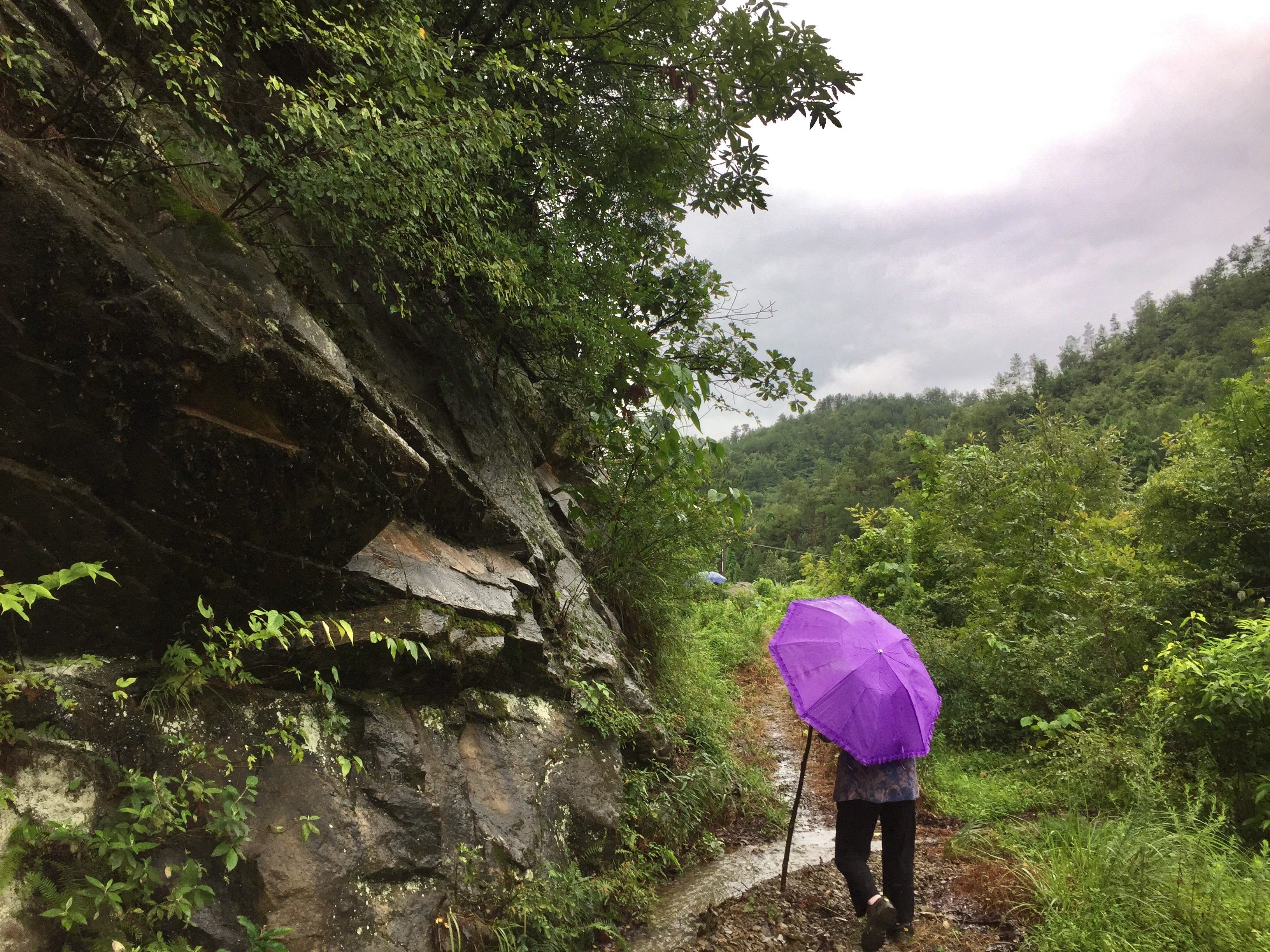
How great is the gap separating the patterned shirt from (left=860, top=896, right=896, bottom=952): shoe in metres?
Answer: 0.60

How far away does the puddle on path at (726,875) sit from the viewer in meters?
4.66

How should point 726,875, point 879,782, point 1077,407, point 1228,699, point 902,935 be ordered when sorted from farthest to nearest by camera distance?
point 1077,407 → point 726,875 → point 1228,699 → point 902,935 → point 879,782

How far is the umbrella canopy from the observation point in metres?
4.27

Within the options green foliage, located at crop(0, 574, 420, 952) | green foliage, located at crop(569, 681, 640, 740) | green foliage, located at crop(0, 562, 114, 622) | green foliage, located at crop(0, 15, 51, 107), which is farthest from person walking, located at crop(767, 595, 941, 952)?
green foliage, located at crop(0, 15, 51, 107)

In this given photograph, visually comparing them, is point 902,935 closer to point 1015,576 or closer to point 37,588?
point 37,588

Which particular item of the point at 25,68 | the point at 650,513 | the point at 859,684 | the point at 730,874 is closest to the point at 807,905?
the point at 730,874

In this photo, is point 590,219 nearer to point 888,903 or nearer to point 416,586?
point 416,586

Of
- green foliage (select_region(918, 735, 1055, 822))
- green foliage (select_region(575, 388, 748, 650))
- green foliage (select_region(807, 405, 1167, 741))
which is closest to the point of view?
green foliage (select_region(918, 735, 1055, 822))

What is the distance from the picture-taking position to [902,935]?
446 centimetres

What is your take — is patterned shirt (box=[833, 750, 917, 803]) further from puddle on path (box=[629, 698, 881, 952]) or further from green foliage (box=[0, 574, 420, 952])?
green foliage (box=[0, 574, 420, 952])

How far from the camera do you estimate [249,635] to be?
3.37 meters

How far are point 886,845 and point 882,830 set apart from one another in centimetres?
12

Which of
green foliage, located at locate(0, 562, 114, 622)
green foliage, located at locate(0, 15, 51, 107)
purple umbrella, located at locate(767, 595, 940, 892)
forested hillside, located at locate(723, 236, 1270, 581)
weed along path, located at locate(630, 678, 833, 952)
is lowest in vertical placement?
weed along path, located at locate(630, 678, 833, 952)

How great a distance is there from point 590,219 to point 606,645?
4619 mm
